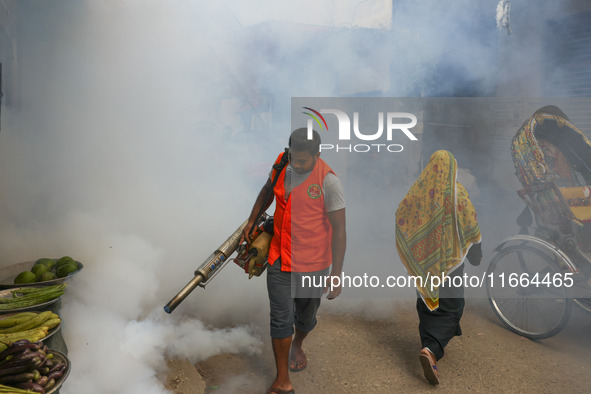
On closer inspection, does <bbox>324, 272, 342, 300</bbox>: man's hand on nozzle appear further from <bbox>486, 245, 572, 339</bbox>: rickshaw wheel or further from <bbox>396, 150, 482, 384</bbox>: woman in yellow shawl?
<bbox>486, 245, 572, 339</bbox>: rickshaw wheel

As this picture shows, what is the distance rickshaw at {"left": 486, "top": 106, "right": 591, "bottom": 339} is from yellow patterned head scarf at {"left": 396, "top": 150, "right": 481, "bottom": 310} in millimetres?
1060

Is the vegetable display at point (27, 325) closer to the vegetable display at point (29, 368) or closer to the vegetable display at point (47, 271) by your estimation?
the vegetable display at point (29, 368)

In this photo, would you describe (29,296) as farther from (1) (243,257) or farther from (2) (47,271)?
(1) (243,257)

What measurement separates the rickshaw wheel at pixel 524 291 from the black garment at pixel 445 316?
96cm

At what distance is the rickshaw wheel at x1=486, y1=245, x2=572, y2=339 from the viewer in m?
3.64

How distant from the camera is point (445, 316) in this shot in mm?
3113

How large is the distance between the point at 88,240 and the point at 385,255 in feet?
11.3

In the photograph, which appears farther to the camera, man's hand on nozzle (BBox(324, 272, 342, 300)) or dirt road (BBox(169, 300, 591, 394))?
dirt road (BBox(169, 300, 591, 394))

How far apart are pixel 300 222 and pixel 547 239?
7.54 feet

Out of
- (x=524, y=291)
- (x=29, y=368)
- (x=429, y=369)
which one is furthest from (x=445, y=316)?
(x=29, y=368)

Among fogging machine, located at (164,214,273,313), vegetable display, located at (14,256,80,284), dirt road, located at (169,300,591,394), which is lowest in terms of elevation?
dirt road, located at (169,300,591,394)

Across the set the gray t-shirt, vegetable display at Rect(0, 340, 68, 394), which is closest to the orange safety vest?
the gray t-shirt

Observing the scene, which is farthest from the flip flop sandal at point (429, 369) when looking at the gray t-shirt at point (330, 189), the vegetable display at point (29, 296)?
the vegetable display at point (29, 296)

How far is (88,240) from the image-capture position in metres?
4.48
